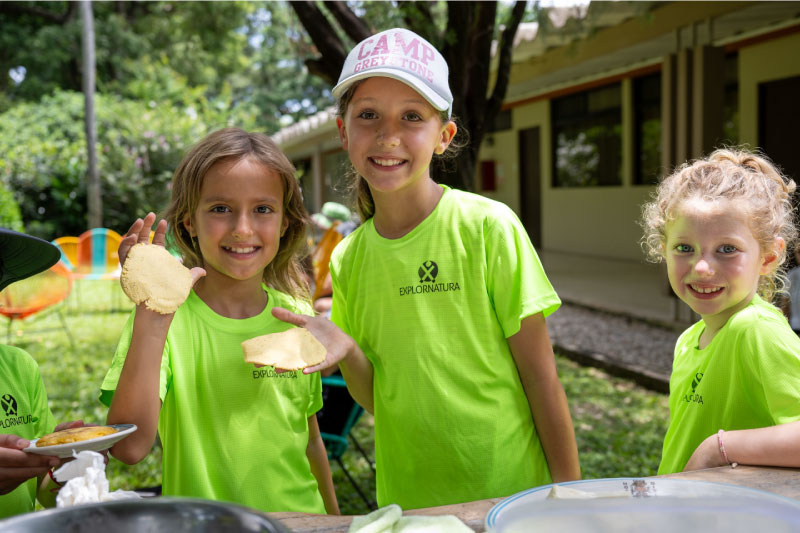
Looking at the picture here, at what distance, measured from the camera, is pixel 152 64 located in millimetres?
27250

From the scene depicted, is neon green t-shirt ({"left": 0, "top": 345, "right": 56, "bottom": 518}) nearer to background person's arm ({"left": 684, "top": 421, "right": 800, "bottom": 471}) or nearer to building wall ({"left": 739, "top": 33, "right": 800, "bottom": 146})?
background person's arm ({"left": 684, "top": 421, "right": 800, "bottom": 471})

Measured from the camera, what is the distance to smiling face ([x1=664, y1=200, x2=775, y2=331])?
1679mm

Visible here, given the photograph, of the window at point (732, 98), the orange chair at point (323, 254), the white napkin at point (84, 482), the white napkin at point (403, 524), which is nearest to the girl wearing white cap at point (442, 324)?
the white napkin at point (403, 524)

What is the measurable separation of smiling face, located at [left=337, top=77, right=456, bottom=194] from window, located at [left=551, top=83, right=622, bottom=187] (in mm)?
11655

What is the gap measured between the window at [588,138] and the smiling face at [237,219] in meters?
11.8

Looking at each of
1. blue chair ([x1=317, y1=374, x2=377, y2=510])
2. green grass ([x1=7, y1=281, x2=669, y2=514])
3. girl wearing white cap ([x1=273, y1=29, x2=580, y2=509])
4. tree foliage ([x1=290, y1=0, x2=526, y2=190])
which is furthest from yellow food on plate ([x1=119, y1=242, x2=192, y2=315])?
tree foliage ([x1=290, y1=0, x2=526, y2=190])

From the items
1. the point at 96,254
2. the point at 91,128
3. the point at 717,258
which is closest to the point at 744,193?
the point at 717,258

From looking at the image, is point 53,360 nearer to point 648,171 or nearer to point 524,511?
point 524,511

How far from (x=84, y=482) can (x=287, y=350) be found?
1.83 ft

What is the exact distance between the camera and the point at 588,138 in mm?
13805

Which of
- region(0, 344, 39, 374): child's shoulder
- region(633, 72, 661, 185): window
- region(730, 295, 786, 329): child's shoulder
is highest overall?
region(633, 72, 661, 185): window

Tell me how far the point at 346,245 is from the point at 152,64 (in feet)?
91.0

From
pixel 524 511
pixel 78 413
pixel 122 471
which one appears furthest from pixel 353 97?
pixel 78 413

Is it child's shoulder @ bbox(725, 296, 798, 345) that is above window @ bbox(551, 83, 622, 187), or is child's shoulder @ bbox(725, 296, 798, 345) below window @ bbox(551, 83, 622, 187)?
below
